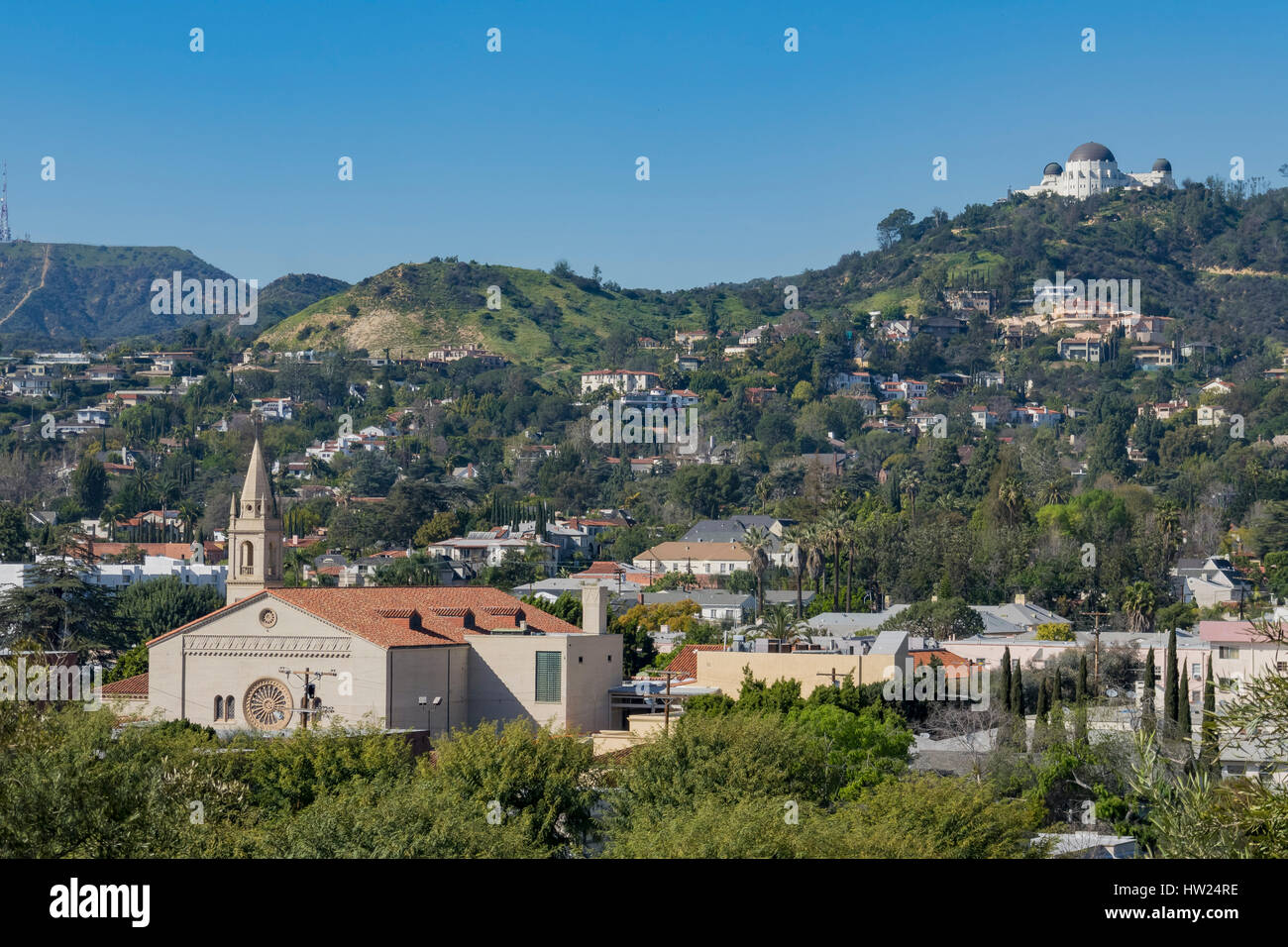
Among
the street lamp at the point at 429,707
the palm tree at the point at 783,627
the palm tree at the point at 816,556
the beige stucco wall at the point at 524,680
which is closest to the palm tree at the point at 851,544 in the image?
the palm tree at the point at 816,556

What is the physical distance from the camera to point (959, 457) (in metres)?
159

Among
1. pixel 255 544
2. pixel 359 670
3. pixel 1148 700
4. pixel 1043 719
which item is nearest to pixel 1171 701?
pixel 1148 700

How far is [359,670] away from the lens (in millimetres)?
50250

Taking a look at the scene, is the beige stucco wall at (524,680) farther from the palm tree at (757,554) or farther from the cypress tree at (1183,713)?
the palm tree at (757,554)

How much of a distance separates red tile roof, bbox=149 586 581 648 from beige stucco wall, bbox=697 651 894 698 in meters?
5.50

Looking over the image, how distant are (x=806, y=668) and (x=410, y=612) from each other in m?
12.4

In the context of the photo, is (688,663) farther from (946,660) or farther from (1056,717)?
(1056,717)

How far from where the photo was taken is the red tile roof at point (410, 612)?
51.5 metres

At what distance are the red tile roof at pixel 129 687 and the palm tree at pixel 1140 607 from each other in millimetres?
53782

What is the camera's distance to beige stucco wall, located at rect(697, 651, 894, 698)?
5553 cm

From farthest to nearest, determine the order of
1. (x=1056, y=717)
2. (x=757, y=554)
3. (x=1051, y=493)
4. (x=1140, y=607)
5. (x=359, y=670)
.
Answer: (x=1051, y=493) → (x=757, y=554) → (x=1140, y=607) → (x=359, y=670) → (x=1056, y=717)

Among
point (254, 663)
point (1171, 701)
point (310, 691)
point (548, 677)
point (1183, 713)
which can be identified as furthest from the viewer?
point (548, 677)

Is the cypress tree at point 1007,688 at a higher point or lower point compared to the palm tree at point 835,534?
lower
